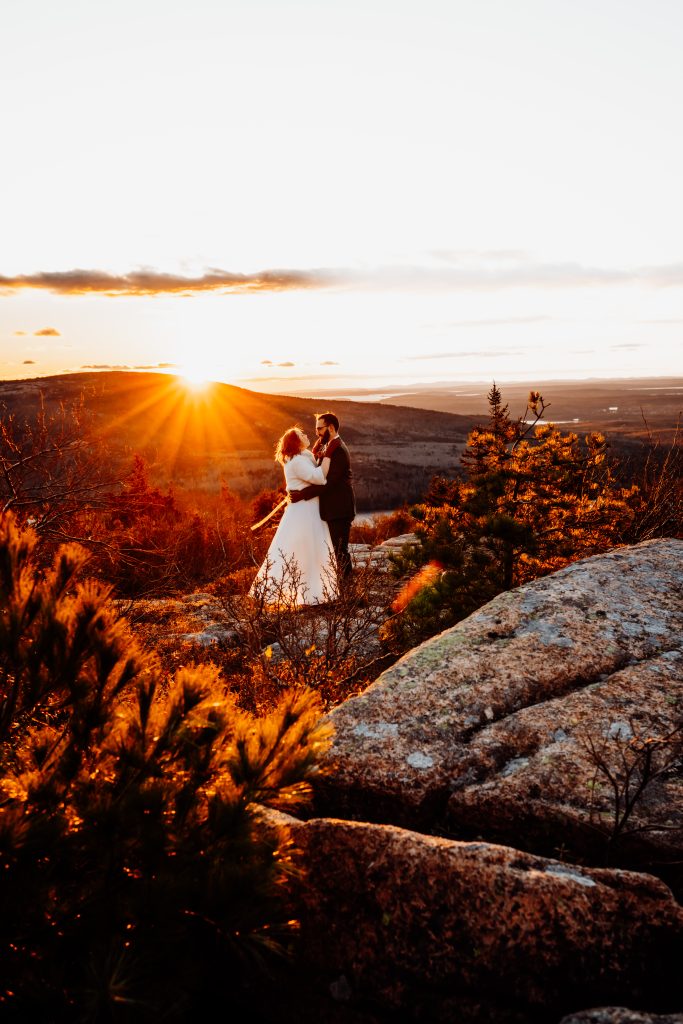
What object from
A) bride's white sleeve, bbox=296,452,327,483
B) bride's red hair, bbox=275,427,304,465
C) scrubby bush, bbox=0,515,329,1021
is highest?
bride's red hair, bbox=275,427,304,465

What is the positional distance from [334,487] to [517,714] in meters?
6.64

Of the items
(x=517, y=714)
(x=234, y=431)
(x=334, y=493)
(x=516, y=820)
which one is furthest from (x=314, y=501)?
(x=234, y=431)

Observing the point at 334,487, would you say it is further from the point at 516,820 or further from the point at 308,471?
the point at 516,820

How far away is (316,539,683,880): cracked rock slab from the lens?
318 cm

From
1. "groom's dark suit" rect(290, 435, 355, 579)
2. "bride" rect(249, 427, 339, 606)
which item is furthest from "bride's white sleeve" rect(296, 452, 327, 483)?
"groom's dark suit" rect(290, 435, 355, 579)

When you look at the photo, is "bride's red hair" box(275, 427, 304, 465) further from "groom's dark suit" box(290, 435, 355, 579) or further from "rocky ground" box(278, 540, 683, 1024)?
"rocky ground" box(278, 540, 683, 1024)

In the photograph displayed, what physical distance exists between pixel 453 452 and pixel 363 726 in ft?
164

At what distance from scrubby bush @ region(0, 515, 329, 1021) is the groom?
764 centimetres

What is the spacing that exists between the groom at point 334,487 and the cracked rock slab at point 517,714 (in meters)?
5.28

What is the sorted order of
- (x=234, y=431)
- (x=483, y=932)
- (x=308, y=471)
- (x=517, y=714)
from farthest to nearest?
(x=234, y=431) → (x=308, y=471) → (x=517, y=714) → (x=483, y=932)

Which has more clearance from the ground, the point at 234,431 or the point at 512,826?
the point at 234,431

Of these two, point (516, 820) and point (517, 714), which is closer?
point (516, 820)

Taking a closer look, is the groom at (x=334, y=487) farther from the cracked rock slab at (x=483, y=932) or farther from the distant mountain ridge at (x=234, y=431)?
the distant mountain ridge at (x=234, y=431)

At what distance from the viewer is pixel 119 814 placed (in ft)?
6.06
